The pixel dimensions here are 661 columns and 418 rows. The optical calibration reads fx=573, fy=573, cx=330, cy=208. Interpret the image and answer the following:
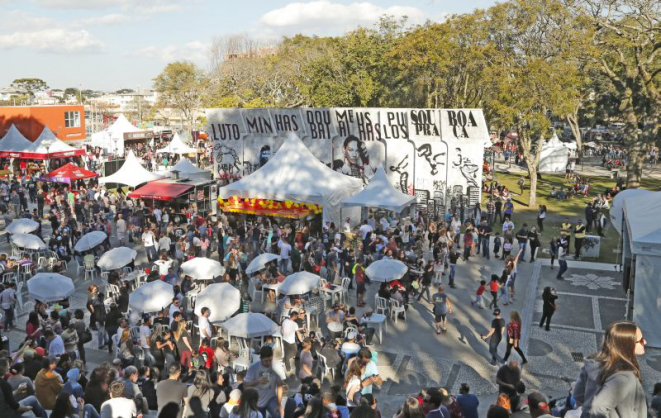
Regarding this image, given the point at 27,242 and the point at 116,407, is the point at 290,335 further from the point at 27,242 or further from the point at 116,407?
the point at 27,242

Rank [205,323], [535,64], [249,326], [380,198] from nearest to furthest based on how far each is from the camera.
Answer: [249,326] < [205,323] < [380,198] < [535,64]

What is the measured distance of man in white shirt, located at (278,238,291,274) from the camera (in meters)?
17.5

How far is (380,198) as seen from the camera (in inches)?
853

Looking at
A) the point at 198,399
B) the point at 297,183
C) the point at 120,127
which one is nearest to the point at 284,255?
the point at 297,183

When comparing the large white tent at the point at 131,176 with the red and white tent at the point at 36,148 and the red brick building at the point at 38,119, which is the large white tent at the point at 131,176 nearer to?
the red and white tent at the point at 36,148

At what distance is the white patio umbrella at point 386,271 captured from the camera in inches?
554

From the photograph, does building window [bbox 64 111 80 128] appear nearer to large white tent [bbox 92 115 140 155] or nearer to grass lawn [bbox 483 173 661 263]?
large white tent [bbox 92 115 140 155]

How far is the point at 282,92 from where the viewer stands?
55844mm

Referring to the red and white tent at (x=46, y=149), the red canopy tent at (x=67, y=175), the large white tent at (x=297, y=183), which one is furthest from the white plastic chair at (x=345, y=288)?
the red and white tent at (x=46, y=149)

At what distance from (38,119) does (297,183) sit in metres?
32.7

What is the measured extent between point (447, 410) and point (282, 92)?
167 ft

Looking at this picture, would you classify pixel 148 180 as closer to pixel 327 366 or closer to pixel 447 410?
pixel 327 366

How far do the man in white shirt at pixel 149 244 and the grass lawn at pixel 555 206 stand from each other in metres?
13.6

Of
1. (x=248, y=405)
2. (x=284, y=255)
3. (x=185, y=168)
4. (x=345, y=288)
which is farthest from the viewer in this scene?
(x=185, y=168)
